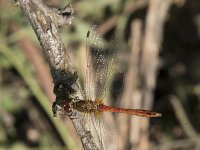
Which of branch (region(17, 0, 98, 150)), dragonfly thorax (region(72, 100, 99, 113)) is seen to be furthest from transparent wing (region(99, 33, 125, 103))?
branch (region(17, 0, 98, 150))

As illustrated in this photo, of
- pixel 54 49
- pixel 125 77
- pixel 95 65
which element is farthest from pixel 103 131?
pixel 125 77

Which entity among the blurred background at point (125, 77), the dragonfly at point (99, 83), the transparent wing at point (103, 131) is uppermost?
the blurred background at point (125, 77)

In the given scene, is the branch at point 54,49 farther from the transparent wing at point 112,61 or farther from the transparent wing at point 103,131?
the transparent wing at point 112,61

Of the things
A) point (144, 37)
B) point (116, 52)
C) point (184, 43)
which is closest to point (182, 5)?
point (184, 43)

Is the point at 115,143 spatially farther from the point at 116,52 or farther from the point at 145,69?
the point at 145,69

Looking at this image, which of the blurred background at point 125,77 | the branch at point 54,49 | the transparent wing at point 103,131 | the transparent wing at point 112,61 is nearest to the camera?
the branch at point 54,49

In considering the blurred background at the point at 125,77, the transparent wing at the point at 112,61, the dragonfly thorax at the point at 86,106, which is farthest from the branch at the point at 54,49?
the blurred background at the point at 125,77

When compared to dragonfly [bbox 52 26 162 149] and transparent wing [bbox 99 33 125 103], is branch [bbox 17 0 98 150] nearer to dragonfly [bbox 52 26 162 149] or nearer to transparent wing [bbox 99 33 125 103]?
dragonfly [bbox 52 26 162 149]

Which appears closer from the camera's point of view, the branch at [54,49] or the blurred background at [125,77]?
the branch at [54,49]
